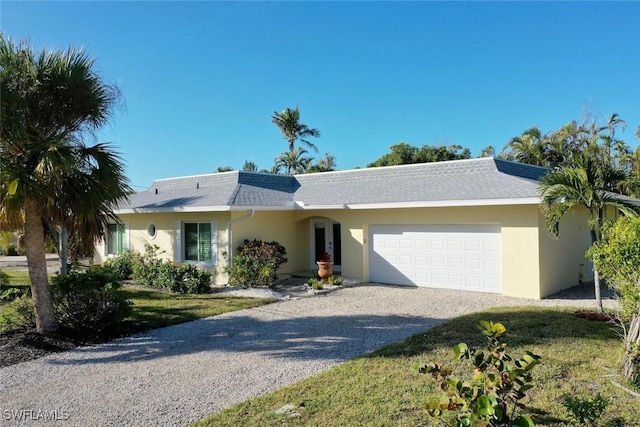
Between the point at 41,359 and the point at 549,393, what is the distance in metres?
8.15

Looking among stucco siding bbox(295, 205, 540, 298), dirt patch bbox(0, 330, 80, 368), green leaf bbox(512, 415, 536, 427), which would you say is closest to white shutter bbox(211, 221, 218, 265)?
stucco siding bbox(295, 205, 540, 298)

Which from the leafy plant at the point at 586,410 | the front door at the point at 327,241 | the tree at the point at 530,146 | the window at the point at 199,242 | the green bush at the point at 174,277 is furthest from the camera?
the tree at the point at 530,146

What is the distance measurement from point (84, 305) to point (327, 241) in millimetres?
10302

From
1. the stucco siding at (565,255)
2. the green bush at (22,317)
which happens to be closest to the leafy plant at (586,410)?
the stucco siding at (565,255)

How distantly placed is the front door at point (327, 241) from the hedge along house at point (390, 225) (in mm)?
45

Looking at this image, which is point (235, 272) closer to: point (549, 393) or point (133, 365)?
point (133, 365)

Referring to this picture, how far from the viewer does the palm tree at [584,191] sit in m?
9.42

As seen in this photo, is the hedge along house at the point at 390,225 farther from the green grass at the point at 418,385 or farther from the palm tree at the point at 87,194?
the green grass at the point at 418,385

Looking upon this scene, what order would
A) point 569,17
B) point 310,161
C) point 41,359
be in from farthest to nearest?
point 310,161 → point 569,17 → point 41,359

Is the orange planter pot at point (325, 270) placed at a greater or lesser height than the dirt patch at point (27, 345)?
greater

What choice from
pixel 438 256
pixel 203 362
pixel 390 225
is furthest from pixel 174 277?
pixel 438 256

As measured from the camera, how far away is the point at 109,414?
4.98 m

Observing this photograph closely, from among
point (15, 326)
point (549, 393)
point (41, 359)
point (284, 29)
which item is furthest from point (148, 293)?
point (549, 393)

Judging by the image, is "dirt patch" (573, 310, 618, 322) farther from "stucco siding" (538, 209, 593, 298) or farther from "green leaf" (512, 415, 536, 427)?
"green leaf" (512, 415, 536, 427)
